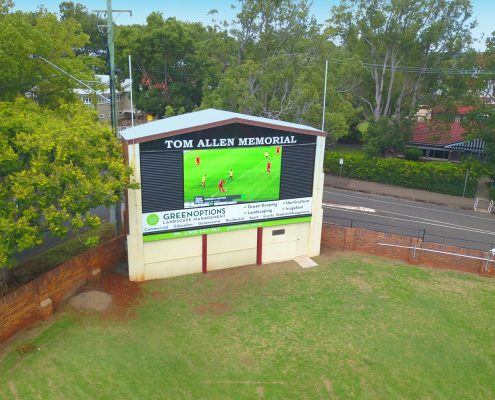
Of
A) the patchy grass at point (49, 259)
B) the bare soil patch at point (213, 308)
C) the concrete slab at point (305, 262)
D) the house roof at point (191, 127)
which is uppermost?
the house roof at point (191, 127)

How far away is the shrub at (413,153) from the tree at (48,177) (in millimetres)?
38535

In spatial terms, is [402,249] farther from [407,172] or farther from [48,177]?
[407,172]

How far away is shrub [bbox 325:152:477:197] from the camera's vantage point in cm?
4047

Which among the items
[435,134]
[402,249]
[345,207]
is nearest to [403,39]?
[435,134]

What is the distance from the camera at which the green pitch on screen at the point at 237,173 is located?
2122cm

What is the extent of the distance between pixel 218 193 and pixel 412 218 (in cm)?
1826

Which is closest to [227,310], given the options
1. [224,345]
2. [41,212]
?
[224,345]

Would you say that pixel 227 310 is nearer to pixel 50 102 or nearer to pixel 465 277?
pixel 465 277

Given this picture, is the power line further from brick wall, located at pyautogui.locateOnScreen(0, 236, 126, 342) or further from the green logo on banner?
brick wall, located at pyautogui.locateOnScreen(0, 236, 126, 342)

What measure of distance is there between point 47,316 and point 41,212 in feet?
13.2

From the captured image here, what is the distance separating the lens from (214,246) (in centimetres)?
2281

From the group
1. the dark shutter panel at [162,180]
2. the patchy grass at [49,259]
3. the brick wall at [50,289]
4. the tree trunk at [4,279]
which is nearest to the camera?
the brick wall at [50,289]

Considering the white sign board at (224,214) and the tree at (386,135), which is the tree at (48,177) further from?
the tree at (386,135)

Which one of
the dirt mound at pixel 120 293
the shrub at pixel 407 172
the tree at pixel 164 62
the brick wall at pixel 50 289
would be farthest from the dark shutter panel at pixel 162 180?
the tree at pixel 164 62
